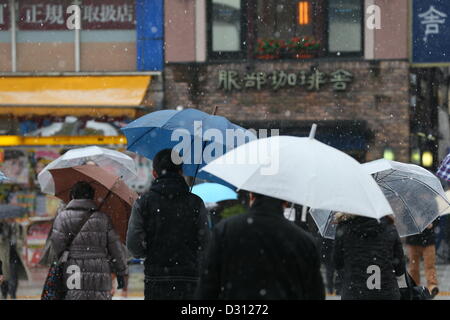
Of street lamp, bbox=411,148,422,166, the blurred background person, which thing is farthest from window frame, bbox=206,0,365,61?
the blurred background person

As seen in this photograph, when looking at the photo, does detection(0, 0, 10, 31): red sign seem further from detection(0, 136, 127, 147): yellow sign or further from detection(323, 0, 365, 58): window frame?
detection(323, 0, 365, 58): window frame

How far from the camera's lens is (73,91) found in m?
19.6

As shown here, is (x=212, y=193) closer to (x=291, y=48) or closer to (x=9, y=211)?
(x=9, y=211)

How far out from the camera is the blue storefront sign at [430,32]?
1938 centimetres

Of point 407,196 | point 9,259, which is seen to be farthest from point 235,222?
point 9,259

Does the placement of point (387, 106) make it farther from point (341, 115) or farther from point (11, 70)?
point (11, 70)

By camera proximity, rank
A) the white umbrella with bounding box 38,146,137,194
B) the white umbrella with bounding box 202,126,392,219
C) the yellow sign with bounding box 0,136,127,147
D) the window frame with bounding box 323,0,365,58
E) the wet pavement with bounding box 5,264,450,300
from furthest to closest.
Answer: the window frame with bounding box 323,0,365,58 → the yellow sign with bounding box 0,136,127,147 → the wet pavement with bounding box 5,264,450,300 → the white umbrella with bounding box 38,146,137,194 → the white umbrella with bounding box 202,126,392,219

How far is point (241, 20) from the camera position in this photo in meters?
20.2

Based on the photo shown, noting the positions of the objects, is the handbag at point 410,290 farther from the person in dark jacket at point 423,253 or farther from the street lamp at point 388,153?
the street lamp at point 388,153

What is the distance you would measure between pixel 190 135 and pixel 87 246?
136 cm

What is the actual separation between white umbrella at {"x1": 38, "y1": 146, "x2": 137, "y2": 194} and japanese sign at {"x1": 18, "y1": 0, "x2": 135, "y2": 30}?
9.76m

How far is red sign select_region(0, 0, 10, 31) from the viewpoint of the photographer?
20.5 m
